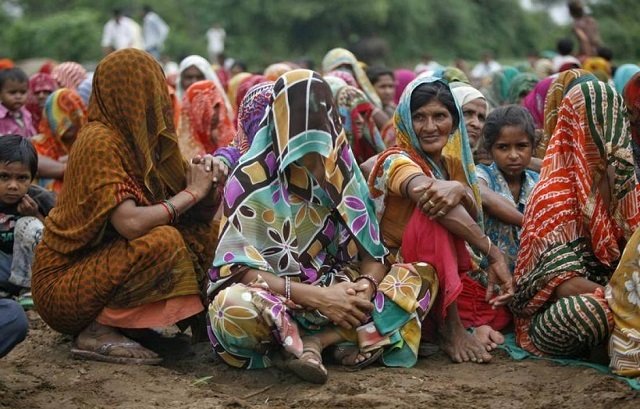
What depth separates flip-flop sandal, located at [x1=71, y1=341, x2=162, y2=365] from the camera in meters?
4.71

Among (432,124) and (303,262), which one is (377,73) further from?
(303,262)

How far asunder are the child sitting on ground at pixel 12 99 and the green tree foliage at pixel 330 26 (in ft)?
77.0

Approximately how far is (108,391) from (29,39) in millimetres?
26175

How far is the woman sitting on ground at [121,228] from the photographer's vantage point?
460 cm

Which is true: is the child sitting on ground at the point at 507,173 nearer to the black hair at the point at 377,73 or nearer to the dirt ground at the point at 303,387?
the dirt ground at the point at 303,387

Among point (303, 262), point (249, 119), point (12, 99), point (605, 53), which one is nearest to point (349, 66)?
point (12, 99)

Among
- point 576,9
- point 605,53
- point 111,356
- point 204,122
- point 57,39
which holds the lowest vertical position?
point 111,356

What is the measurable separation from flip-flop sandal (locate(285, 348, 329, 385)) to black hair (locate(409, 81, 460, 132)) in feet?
4.77

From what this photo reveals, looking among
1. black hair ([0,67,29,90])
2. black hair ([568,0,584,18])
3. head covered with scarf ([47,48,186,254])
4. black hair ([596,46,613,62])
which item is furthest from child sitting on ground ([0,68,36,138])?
black hair ([568,0,584,18])

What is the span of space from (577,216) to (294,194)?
1.35 m

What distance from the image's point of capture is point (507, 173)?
542 centimetres

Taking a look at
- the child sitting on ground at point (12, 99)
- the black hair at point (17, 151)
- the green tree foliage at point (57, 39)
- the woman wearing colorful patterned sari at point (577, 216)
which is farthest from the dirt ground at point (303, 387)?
the green tree foliage at point (57, 39)

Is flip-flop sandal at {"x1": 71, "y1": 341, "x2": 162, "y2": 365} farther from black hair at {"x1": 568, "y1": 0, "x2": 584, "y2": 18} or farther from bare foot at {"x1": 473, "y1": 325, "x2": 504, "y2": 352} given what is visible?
black hair at {"x1": 568, "y1": 0, "x2": 584, "y2": 18}

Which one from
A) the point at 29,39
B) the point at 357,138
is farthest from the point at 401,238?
the point at 29,39
